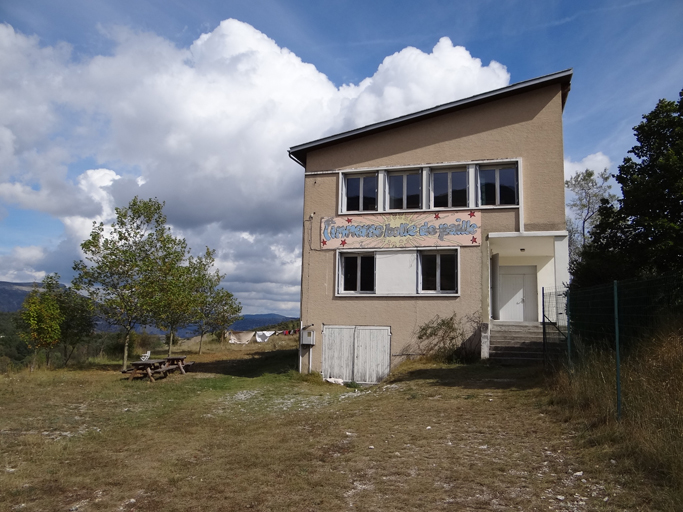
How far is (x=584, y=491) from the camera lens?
5191 mm

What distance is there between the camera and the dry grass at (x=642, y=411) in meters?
5.09

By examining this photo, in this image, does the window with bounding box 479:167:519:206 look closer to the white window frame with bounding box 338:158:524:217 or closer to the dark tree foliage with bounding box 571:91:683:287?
the white window frame with bounding box 338:158:524:217

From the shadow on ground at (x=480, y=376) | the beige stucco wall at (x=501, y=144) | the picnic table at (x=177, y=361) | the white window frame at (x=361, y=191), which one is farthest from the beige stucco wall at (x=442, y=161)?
the picnic table at (x=177, y=361)

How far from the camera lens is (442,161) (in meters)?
17.8

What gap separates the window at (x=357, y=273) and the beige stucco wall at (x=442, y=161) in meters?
0.42

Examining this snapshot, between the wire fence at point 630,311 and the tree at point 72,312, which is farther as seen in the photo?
the tree at point 72,312

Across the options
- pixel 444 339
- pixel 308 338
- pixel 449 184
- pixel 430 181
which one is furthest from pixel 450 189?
pixel 308 338

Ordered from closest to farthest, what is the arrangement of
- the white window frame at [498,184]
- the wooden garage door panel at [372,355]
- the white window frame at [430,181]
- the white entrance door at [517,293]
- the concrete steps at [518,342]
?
the concrete steps at [518,342] < the white window frame at [498,184] < the white window frame at [430,181] < the wooden garage door panel at [372,355] < the white entrance door at [517,293]

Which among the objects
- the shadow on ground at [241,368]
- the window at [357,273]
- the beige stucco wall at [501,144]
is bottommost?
the shadow on ground at [241,368]

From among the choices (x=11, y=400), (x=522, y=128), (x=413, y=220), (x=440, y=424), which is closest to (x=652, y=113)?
(x=522, y=128)

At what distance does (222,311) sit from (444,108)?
23.4 metres

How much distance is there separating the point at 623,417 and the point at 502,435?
159 cm

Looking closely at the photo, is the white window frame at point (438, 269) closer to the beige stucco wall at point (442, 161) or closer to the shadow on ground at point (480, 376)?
the beige stucco wall at point (442, 161)

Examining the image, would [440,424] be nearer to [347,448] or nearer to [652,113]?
[347,448]
